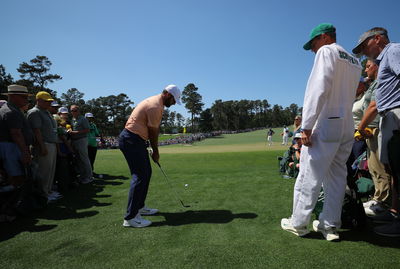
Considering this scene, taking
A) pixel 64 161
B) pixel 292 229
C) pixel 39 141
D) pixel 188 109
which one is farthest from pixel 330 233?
pixel 188 109

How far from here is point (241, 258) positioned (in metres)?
2.68

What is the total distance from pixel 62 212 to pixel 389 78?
5919 millimetres

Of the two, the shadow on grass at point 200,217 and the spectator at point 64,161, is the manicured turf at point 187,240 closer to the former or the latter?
the shadow on grass at point 200,217

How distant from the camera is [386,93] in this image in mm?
3354

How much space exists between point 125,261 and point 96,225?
4.85 ft

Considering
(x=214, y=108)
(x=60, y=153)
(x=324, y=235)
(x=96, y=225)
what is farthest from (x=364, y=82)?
(x=214, y=108)

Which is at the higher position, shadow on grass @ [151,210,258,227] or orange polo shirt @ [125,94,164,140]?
orange polo shirt @ [125,94,164,140]

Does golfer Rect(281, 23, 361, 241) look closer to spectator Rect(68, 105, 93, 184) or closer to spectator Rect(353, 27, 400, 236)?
spectator Rect(353, 27, 400, 236)

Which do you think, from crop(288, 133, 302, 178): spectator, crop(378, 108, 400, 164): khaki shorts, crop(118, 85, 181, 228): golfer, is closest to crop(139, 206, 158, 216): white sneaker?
crop(118, 85, 181, 228): golfer

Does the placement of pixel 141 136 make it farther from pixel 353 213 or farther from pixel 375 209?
pixel 375 209

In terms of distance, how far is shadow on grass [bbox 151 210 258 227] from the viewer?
13.0ft

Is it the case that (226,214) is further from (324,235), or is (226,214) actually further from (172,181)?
(172,181)

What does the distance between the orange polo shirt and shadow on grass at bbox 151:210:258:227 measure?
1.46m

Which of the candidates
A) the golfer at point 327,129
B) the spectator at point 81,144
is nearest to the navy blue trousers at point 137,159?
the golfer at point 327,129
